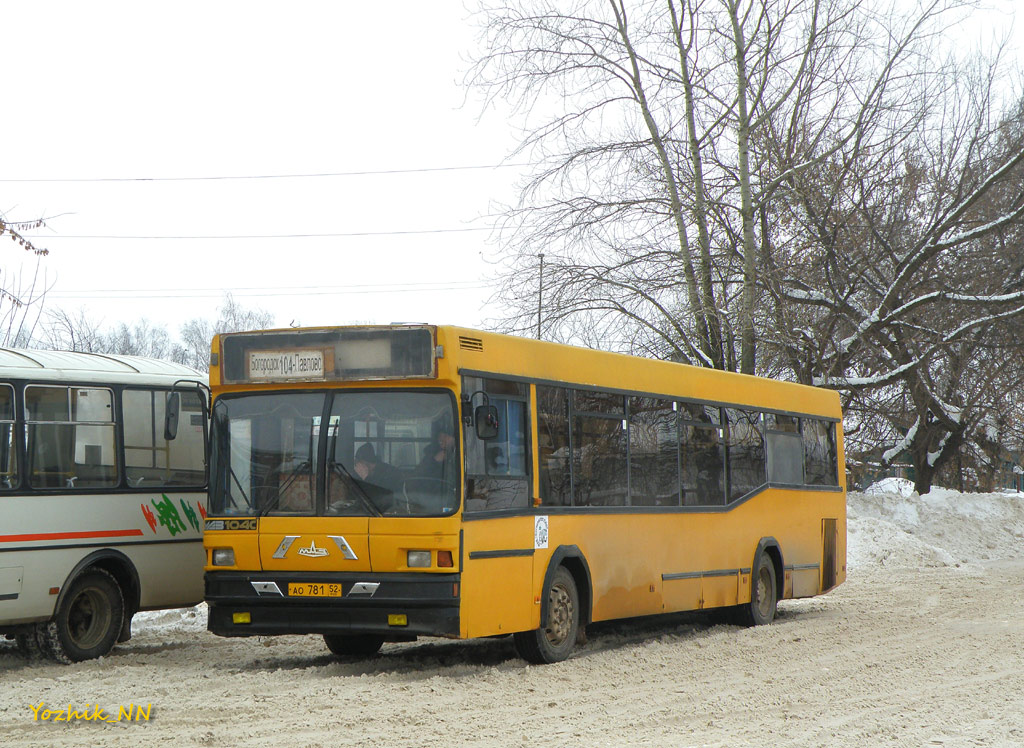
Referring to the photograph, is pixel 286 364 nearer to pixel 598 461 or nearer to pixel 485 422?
pixel 485 422

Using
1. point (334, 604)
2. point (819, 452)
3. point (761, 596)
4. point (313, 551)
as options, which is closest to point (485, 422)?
point (313, 551)

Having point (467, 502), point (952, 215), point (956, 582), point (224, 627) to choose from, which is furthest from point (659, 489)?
point (952, 215)

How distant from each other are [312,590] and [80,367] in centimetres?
349

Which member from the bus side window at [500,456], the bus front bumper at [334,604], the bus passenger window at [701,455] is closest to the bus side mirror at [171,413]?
the bus front bumper at [334,604]

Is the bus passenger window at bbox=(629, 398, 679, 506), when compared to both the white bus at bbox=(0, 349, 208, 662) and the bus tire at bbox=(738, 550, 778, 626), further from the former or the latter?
the white bus at bbox=(0, 349, 208, 662)

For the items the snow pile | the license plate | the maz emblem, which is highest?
the maz emblem

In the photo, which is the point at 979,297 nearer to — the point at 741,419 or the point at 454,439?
the point at 741,419

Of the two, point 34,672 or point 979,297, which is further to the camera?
point 979,297

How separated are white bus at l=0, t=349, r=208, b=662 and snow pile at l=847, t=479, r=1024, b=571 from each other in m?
15.2

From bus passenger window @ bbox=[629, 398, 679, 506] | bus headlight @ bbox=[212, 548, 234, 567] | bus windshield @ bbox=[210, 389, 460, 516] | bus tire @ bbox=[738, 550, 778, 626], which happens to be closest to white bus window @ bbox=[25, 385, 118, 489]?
bus windshield @ bbox=[210, 389, 460, 516]

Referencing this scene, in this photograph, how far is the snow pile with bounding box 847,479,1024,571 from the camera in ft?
81.7

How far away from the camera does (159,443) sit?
12.4 meters

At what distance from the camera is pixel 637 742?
7.30m

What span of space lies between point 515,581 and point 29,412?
14.6ft
